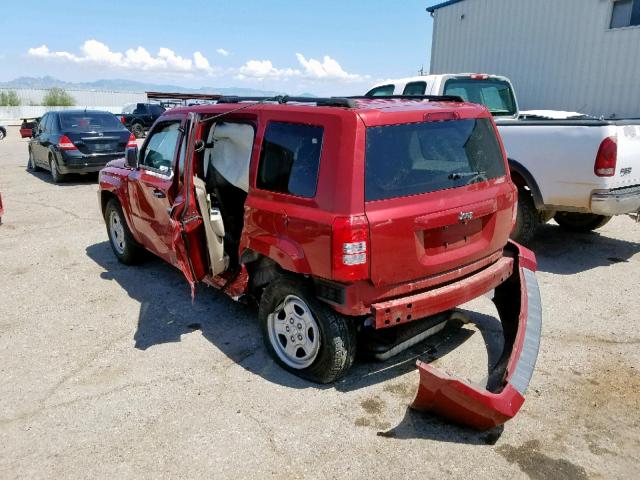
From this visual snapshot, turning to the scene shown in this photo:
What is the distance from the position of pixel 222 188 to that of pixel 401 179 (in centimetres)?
190

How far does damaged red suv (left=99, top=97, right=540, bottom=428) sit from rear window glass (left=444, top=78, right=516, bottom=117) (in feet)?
13.9

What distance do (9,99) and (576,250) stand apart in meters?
60.8

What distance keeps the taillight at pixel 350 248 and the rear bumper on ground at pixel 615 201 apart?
3626 millimetres

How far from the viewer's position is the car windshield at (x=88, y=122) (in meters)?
11.8

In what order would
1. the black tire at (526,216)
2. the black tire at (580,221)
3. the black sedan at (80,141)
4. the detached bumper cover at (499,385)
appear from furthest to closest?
the black sedan at (80,141)
the black tire at (580,221)
the black tire at (526,216)
the detached bumper cover at (499,385)

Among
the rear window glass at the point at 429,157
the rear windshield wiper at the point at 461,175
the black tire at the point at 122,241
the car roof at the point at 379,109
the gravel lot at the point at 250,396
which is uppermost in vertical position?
the car roof at the point at 379,109

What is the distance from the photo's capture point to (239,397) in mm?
3357

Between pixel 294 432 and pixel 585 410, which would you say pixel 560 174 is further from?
pixel 294 432

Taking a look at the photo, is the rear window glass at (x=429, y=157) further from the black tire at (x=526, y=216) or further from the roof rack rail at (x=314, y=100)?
the black tire at (x=526, y=216)

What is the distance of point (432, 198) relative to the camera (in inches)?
124

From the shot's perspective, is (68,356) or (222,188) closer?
(68,356)

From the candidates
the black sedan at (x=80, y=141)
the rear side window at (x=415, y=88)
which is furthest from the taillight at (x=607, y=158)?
the black sedan at (x=80, y=141)

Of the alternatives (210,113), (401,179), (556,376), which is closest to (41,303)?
(210,113)

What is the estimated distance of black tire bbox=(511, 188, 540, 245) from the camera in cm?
609
